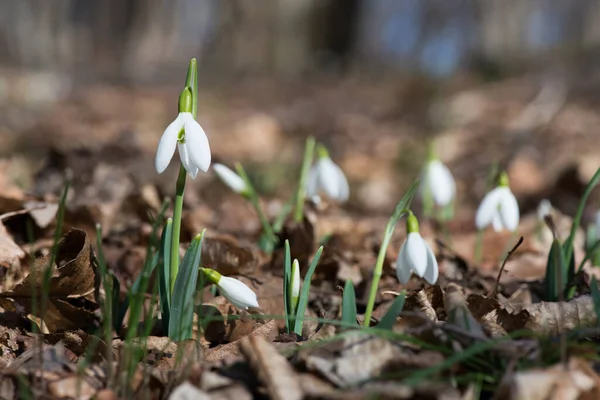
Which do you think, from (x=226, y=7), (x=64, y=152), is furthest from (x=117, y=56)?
(x=64, y=152)

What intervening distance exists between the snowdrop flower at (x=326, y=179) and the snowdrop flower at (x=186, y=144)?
0.96m

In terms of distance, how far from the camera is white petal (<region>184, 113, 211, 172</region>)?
1.41 m

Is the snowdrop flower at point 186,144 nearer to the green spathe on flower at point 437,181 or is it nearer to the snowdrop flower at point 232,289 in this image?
the snowdrop flower at point 232,289

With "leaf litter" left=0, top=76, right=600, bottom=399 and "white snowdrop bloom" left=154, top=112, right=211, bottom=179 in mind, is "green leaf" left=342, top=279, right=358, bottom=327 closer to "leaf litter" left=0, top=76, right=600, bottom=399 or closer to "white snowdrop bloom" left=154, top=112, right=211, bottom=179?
"leaf litter" left=0, top=76, right=600, bottom=399

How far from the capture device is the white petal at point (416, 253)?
1.50 metres

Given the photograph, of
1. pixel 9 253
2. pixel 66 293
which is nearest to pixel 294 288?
pixel 66 293

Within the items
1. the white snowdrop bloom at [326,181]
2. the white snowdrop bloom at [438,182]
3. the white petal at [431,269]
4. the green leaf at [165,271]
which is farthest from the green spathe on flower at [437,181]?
the green leaf at [165,271]

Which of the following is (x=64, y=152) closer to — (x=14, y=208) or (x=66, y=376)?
(x=14, y=208)

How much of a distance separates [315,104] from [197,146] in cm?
749

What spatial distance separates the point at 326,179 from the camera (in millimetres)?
2367

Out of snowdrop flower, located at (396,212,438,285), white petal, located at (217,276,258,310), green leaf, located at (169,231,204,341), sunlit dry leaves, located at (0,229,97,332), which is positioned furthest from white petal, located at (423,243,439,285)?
sunlit dry leaves, located at (0,229,97,332)

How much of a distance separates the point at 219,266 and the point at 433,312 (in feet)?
2.10

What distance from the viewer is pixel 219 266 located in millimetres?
1908

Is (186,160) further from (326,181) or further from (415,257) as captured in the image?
(326,181)
